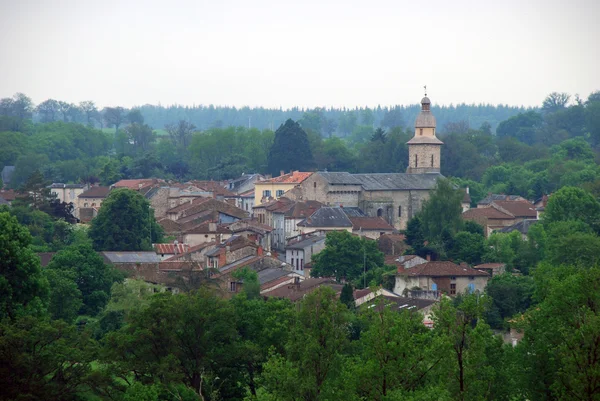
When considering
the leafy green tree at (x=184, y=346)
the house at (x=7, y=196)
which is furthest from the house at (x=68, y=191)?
the leafy green tree at (x=184, y=346)

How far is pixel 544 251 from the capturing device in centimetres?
5859

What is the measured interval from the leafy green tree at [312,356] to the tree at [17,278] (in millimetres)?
7933

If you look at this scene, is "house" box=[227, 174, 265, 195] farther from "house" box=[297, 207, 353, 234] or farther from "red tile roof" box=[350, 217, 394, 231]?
"house" box=[297, 207, 353, 234]

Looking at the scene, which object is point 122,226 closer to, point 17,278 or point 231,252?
point 231,252

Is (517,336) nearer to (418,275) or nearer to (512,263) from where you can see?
(418,275)

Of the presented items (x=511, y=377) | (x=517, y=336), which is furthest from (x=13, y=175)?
(x=511, y=377)

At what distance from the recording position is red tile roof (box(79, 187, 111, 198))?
88750mm

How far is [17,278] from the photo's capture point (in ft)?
124

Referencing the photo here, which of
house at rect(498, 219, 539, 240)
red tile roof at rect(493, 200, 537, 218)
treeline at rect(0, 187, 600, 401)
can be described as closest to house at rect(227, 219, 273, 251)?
house at rect(498, 219, 539, 240)

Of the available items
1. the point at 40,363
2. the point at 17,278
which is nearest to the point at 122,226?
the point at 17,278

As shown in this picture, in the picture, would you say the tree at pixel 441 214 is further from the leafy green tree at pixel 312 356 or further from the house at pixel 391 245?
the leafy green tree at pixel 312 356

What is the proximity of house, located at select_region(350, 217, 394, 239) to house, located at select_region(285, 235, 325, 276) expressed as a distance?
5.18 metres

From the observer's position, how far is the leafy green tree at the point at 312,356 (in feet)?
98.7

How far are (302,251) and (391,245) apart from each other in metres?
5.00
